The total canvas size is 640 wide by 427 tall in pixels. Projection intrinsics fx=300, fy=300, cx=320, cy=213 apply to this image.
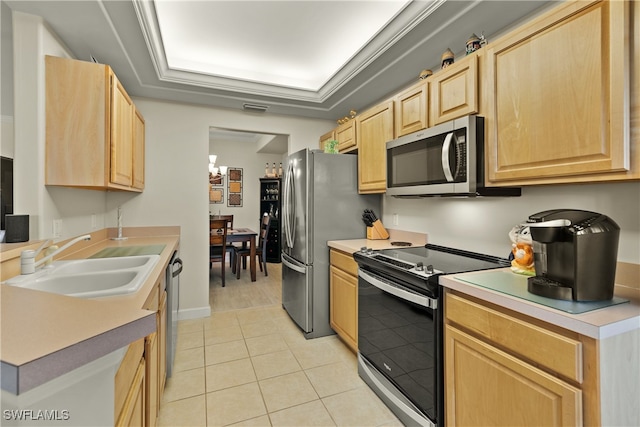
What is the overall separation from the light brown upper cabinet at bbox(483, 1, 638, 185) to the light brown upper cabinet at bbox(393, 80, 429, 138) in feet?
1.60

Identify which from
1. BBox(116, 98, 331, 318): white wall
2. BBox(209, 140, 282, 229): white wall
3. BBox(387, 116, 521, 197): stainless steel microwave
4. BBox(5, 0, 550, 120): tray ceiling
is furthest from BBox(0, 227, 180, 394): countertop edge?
BBox(209, 140, 282, 229): white wall

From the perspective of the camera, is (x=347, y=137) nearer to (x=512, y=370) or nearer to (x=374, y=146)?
(x=374, y=146)

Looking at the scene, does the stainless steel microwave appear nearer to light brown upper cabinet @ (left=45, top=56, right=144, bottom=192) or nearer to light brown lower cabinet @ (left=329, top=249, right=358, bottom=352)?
light brown lower cabinet @ (left=329, top=249, right=358, bottom=352)

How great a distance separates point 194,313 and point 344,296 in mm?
1803

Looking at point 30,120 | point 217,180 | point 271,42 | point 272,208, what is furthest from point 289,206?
point 217,180

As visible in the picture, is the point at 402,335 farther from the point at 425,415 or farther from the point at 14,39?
the point at 14,39

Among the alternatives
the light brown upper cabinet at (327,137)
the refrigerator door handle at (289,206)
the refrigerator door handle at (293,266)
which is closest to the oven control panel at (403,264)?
the refrigerator door handle at (293,266)

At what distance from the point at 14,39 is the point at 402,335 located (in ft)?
9.11

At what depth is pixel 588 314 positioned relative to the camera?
1.00 m

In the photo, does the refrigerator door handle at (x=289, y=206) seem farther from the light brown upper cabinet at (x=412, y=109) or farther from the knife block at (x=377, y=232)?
the light brown upper cabinet at (x=412, y=109)

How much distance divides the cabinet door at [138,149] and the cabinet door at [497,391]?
106 inches

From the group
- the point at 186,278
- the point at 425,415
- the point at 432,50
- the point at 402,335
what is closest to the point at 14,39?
the point at 186,278

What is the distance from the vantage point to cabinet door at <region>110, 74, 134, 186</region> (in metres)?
1.97

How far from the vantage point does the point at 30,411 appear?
2.16 ft
